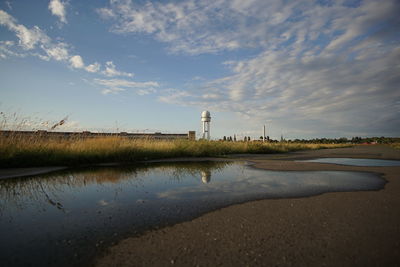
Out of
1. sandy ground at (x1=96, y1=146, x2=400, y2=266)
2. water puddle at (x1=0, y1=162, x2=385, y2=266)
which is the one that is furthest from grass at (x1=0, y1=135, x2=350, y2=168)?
sandy ground at (x1=96, y1=146, x2=400, y2=266)

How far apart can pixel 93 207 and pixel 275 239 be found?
231 cm

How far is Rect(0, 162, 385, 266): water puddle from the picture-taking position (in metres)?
1.71

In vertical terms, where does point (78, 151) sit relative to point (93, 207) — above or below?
above

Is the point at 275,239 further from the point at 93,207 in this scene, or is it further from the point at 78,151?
the point at 78,151

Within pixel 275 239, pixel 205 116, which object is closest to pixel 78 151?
pixel 275 239

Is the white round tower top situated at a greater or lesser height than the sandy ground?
greater

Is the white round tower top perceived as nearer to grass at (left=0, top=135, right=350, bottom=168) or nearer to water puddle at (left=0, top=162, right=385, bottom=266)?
grass at (left=0, top=135, right=350, bottom=168)

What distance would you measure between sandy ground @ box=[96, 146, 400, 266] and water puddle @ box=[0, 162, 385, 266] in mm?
291

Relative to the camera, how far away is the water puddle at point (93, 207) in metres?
1.71

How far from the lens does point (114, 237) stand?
187 centimetres

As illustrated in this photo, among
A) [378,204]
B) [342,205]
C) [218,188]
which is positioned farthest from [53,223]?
[378,204]

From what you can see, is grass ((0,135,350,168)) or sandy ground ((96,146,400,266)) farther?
grass ((0,135,350,168))

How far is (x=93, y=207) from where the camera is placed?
275cm

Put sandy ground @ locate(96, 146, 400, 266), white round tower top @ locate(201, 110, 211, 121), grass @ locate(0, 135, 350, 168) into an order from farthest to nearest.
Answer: white round tower top @ locate(201, 110, 211, 121) < grass @ locate(0, 135, 350, 168) < sandy ground @ locate(96, 146, 400, 266)
